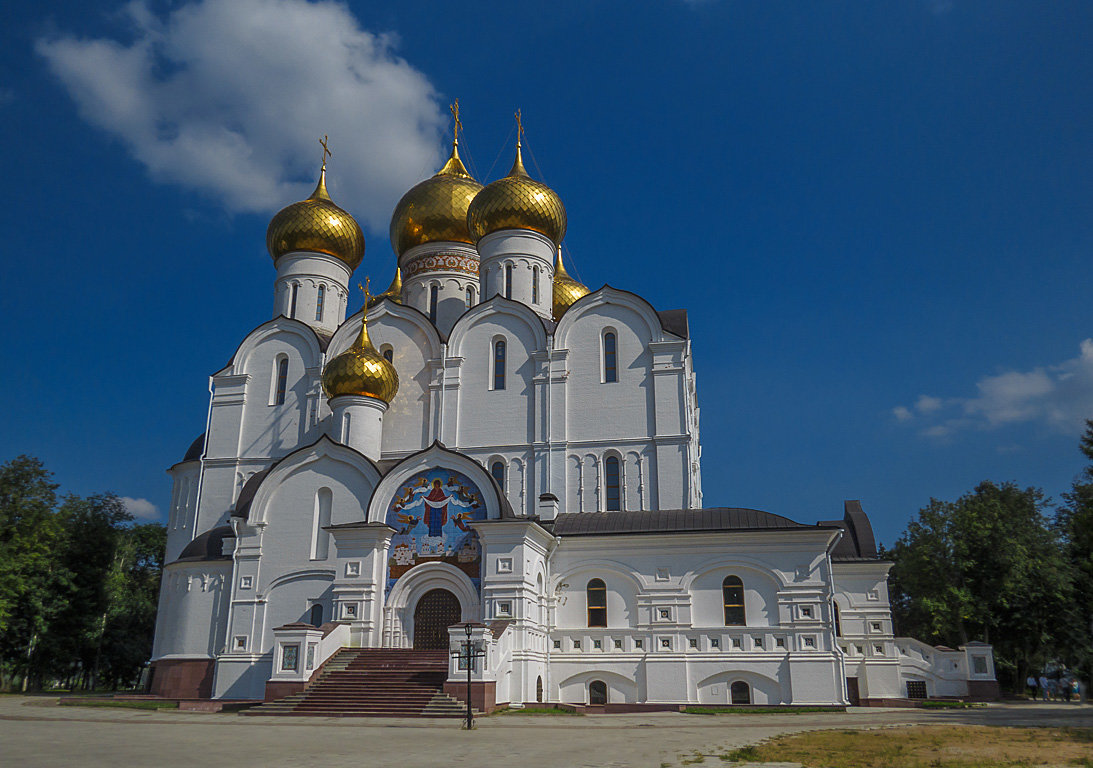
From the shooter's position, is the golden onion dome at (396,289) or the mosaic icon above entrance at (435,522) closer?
the mosaic icon above entrance at (435,522)

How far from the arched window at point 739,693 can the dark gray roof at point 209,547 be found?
13122 mm

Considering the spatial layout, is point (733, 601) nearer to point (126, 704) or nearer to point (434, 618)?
point (434, 618)

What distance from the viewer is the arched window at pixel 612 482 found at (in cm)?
2244

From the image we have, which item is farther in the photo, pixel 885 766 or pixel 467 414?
pixel 467 414

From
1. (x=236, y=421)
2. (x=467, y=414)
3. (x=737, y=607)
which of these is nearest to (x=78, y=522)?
(x=236, y=421)

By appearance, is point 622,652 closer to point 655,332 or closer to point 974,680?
point 655,332

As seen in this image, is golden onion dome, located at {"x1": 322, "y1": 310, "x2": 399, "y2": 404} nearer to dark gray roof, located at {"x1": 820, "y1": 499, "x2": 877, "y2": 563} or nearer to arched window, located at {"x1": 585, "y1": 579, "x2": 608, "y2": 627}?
arched window, located at {"x1": 585, "y1": 579, "x2": 608, "y2": 627}

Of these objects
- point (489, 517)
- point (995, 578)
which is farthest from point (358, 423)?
point (995, 578)

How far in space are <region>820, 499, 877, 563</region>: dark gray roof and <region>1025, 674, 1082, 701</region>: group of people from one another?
13.5 m

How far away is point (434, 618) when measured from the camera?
18.9 m

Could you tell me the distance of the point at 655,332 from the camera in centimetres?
2348

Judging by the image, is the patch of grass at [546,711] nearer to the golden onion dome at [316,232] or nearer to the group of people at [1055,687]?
the golden onion dome at [316,232]

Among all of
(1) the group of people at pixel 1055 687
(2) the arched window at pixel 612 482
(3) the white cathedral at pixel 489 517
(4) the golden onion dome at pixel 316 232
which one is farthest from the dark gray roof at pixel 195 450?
(1) the group of people at pixel 1055 687

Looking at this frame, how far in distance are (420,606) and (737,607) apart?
7088 mm
